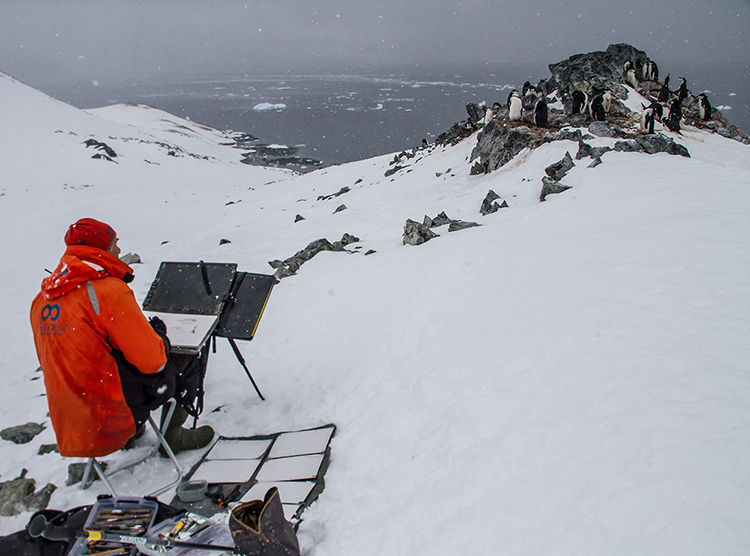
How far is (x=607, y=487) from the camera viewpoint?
6.68 ft

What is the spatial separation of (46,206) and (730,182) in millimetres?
21798

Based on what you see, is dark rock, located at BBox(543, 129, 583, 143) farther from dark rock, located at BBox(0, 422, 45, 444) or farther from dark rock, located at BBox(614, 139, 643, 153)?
dark rock, located at BBox(0, 422, 45, 444)

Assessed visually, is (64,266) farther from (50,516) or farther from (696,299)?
(696,299)

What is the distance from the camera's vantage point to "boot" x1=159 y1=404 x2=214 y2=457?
3.25 meters

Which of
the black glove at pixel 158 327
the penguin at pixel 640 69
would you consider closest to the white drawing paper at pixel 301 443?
the black glove at pixel 158 327

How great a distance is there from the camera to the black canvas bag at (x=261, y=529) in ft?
6.09

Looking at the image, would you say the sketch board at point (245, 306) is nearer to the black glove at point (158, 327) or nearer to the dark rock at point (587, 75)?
the black glove at point (158, 327)

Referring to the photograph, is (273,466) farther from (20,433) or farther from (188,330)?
(20,433)

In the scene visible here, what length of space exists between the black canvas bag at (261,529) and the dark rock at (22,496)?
6.06 feet

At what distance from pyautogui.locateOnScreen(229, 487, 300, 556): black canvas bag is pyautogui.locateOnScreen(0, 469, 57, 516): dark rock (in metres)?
1.85

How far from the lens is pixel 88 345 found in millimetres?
2322

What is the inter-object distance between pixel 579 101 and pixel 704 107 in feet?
24.8

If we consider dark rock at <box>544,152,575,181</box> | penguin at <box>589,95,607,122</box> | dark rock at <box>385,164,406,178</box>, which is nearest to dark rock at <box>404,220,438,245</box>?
dark rock at <box>544,152,575,181</box>

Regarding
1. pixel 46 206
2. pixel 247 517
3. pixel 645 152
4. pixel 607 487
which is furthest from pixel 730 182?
pixel 46 206
